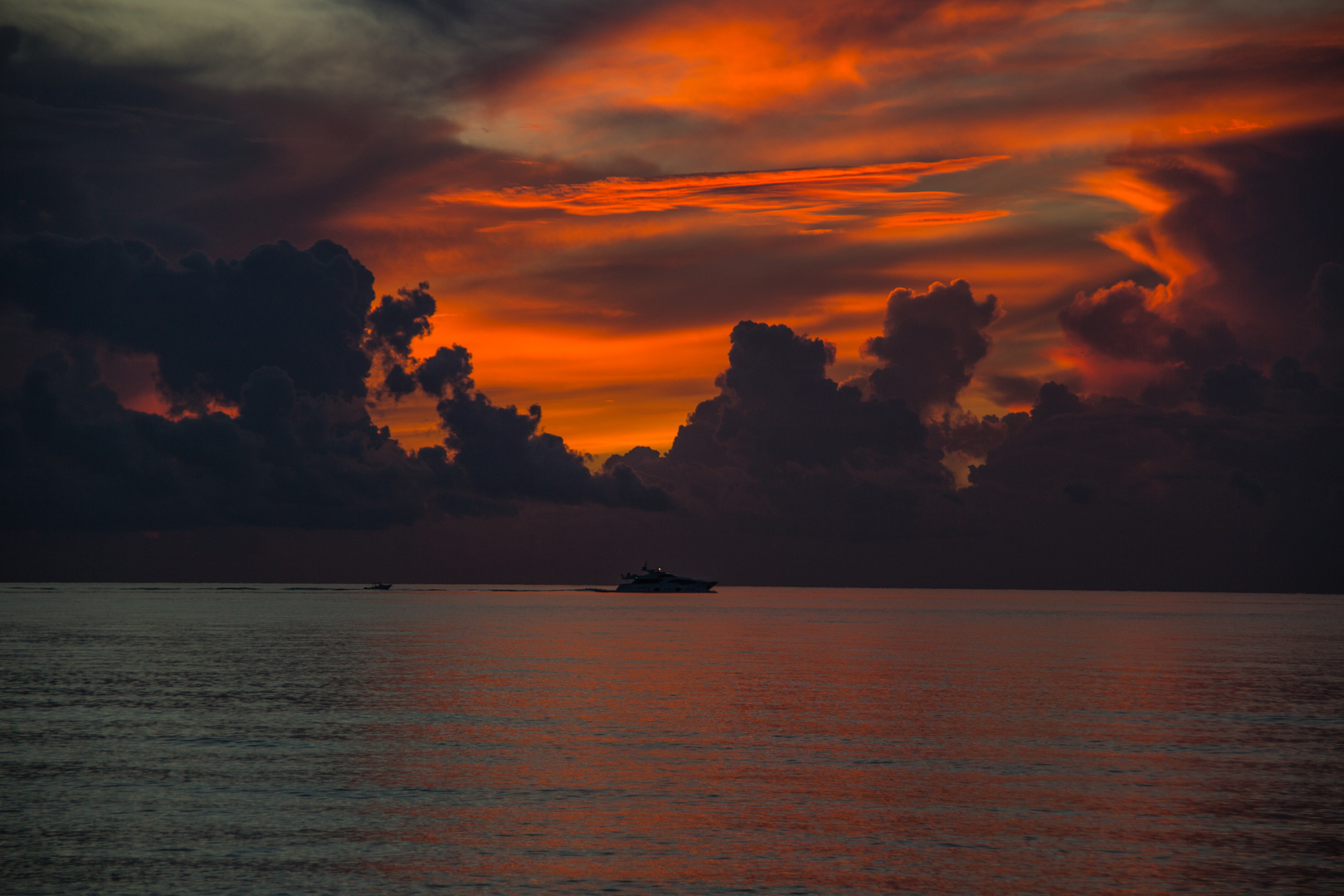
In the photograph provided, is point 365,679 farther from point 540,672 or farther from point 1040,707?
point 1040,707

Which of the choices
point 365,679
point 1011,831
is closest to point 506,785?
point 1011,831

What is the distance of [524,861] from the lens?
3278 cm

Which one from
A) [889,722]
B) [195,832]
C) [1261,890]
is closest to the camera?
[1261,890]

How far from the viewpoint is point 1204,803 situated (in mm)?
41312

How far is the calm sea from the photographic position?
32.1m

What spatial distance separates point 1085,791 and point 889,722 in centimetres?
1986

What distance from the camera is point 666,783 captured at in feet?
145

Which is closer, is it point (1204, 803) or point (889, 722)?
point (1204, 803)

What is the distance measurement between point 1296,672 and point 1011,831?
8118 cm

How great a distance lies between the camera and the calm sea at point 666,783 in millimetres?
32094

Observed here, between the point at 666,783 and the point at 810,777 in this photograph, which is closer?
the point at 666,783

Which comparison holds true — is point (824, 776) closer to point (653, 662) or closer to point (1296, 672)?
point (653, 662)

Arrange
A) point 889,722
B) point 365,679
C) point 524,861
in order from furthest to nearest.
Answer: point 365,679, point 889,722, point 524,861

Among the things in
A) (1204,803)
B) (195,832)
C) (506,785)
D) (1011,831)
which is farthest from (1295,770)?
(195,832)
